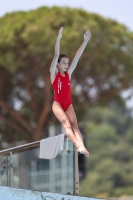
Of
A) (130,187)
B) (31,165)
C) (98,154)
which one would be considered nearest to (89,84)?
(31,165)

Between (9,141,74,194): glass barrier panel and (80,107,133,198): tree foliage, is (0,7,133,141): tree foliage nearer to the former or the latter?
(80,107,133,198): tree foliage

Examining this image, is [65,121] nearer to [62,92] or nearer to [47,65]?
[62,92]

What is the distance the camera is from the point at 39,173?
8.49 metres

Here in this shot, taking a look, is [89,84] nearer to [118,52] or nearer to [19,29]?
[118,52]

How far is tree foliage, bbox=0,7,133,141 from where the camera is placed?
87.2 feet

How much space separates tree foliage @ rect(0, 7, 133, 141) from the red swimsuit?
18017 mm

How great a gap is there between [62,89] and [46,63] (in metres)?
19.5

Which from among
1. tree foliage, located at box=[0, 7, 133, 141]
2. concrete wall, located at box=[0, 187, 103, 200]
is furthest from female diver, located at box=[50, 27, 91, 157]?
tree foliage, located at box=[0, 7, 133, 141]

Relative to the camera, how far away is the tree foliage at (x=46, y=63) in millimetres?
26594

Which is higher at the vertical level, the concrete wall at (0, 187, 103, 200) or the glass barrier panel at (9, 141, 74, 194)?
the glass barrier panel at (9, 141, 74, 194)

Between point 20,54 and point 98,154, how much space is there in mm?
37124

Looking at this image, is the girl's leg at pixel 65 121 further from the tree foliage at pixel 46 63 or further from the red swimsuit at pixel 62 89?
the tree foliage at pixel 46 63

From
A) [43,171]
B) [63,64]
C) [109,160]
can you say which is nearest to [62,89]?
[63,64]

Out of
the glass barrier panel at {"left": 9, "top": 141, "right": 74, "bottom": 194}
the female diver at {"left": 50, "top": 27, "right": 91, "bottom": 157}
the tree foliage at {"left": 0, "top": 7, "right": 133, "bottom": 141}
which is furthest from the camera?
the tree foliage at {"left": 0, "top": 7, "right": 133, "bottom": 141}
